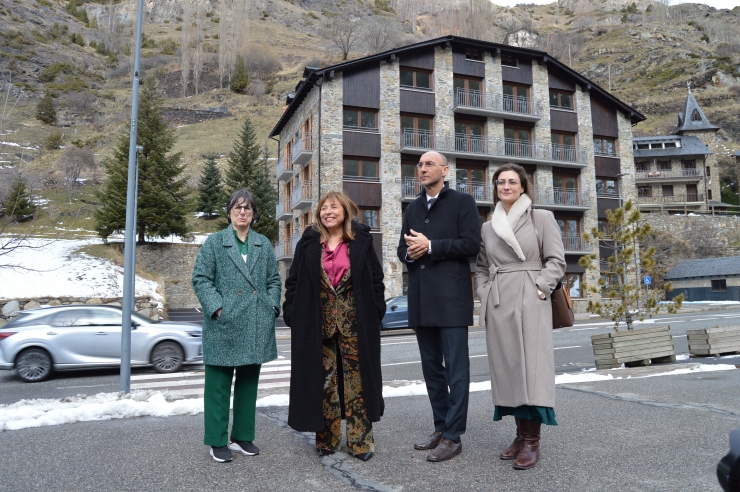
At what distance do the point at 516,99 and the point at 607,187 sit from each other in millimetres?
8841

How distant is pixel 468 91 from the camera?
35.5m

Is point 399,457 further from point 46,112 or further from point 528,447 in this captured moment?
point 46,112

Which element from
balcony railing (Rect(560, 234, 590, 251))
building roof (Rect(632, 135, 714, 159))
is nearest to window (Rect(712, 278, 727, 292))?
balcony railing (Rect(560, 234, 590, 251))

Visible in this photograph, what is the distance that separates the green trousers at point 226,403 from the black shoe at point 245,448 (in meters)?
0.04

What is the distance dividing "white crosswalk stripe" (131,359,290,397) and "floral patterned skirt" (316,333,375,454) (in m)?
4.57

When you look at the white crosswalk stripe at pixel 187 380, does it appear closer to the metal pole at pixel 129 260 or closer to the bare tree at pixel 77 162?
the metal pole at pixel 129 260

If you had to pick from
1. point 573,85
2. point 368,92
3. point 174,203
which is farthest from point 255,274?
point 573,85

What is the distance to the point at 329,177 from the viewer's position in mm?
31641

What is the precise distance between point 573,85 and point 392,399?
36.8 meters

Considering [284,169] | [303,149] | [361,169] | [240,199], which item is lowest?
[240,199]

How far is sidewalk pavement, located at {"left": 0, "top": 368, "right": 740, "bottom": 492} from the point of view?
Answer: 3.58 meters

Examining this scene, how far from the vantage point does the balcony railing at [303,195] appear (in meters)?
34.1

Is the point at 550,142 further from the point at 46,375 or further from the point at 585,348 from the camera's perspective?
the point at 46,375

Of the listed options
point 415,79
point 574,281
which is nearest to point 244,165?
point 415,79
